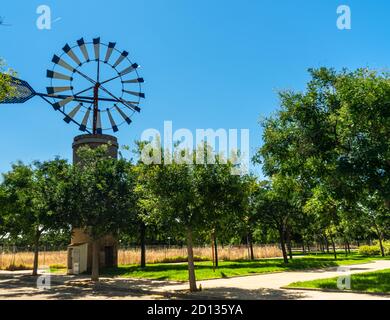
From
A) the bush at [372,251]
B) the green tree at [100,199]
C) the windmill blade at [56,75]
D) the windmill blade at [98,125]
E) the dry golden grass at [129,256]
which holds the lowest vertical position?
the bush at [372,251]

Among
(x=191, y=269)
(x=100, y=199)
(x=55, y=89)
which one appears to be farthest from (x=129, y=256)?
(x=191, y=269)

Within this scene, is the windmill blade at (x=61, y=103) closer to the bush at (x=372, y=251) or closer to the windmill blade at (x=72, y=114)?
the windmill blade at (x=72, y=114)

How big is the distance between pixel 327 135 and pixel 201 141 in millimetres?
5342

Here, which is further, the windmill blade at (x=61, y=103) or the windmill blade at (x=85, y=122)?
the windmill blade at (x=85, y=122)

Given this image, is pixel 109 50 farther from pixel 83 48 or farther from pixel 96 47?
pixel 83 48

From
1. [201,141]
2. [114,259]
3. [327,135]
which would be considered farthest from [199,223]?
[114,259]

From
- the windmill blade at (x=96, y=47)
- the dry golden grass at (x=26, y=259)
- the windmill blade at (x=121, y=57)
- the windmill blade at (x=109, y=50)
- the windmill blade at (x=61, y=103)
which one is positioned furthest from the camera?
the dry golden grass at (x=26, y=259)

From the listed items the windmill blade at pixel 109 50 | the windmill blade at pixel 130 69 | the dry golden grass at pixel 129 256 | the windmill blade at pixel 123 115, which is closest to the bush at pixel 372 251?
the dry golden grass at pixel 129 256

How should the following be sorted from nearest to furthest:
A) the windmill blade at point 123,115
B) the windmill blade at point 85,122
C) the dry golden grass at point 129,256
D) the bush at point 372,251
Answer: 1. the windmill blade at point 85,122
2. the windmill blade at point 123,115
3. the dry golden grass at point 129,256
4. the bush at point 372,251

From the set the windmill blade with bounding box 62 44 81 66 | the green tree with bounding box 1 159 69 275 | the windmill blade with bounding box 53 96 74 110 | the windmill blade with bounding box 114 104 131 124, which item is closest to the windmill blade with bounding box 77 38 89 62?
the windmill blade with bounding box 62 44 81 66

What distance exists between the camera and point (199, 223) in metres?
17.6

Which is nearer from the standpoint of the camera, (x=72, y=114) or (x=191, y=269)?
(x=191, y=269)
